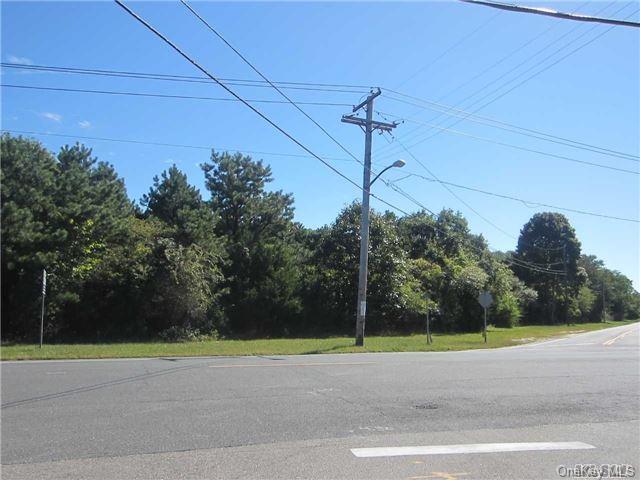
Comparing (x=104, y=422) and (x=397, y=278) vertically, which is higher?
(x=397, y=278)

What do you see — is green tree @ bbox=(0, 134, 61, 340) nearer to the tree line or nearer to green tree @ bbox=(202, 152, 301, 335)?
the tree line

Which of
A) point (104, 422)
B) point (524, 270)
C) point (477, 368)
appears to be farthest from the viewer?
point (524, 270)

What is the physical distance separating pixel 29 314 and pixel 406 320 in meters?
25.2

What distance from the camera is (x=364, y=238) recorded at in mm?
24609

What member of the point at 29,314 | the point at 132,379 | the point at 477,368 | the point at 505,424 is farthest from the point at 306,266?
the point at 505,424

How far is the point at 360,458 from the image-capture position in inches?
238

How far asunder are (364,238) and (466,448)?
60.1 feet

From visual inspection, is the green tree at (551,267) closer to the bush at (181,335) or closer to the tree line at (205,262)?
the tree line at (205,262)

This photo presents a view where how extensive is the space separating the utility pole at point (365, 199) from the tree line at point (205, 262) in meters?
10.8

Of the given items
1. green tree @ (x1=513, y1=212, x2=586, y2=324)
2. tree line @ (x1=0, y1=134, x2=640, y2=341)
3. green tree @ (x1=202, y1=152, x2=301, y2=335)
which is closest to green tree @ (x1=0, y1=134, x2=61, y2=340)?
tree line @ (x1=0, y1=134, x2=640, y2=341)

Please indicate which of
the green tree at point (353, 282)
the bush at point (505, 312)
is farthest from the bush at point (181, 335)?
the bush at point (505, 312)

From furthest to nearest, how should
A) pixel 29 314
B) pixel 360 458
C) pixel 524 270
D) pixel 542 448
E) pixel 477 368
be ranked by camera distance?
pixel 524 270
pixel 29 314
pixel 477 368
pixel 542 448
pixel 360 458

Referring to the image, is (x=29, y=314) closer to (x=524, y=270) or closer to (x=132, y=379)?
(x=132, y=379)

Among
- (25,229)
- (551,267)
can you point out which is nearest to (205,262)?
(25,229)
